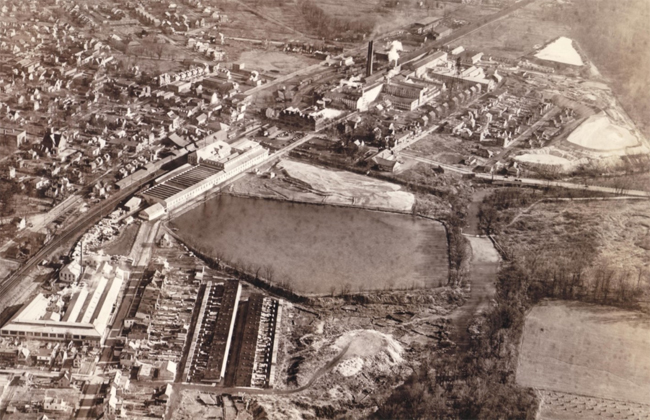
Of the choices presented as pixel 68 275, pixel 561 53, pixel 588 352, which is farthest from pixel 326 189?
pixel 561 53

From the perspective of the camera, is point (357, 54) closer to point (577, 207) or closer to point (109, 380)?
point (577, 207)

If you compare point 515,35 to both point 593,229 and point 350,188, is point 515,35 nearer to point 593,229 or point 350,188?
point 350,188

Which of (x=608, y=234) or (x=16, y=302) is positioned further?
(x=608, y=234)

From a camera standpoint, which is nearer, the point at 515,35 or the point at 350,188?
the point at 350,188

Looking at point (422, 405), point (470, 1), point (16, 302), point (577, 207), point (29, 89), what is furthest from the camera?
point (470, 1)

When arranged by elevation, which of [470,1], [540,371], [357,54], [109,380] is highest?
[470,1]

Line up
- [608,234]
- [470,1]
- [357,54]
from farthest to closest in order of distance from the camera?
[470,1], [357,54], [608,234]

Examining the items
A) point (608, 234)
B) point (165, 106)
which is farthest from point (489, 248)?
point (165, 106)

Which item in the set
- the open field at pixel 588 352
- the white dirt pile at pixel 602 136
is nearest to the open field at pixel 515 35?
the white dirt pile at pixel 602 136
